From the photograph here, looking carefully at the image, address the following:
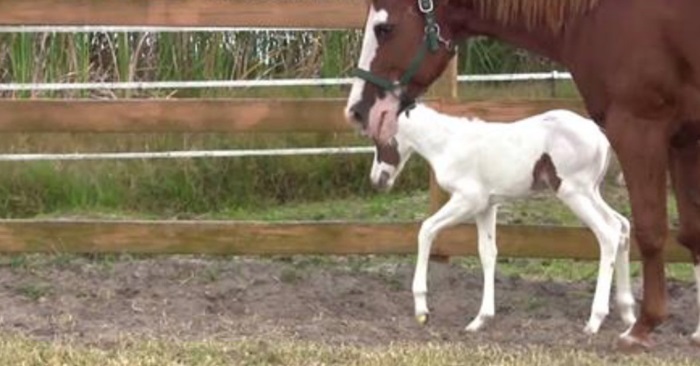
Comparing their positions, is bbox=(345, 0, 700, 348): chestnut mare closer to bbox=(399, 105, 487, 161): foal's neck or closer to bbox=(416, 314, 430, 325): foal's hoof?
bbox=(399, 105, 487, 161): foal's neck

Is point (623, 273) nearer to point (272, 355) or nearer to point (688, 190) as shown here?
point (688, 190)

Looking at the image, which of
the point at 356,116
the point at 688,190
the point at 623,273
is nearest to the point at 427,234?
the point at 623,273

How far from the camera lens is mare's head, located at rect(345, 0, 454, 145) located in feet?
18.4

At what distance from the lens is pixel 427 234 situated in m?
6.49

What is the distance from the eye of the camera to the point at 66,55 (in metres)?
11.7

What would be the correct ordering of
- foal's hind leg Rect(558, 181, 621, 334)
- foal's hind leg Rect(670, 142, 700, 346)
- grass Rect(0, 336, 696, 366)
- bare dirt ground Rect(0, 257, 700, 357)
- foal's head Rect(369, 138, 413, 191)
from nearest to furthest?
grass Rect(0, 336, 696, 366) < foal's hind leg Rect(670, 142, 700, 346) < bare dirt ground Rect(0, 257, 700, 357) < foal's hind leg Rect(558, 181, 621, 334) < foal's head Rect(369, 138, 413, 191)

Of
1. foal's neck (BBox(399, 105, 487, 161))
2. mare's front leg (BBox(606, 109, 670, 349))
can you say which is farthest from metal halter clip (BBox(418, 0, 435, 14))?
foal's neck (BBox(399, 105, 487, 161))

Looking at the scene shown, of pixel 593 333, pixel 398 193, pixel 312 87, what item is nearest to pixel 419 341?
pixel 593 333

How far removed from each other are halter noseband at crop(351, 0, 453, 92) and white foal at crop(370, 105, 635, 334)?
77 centimetres

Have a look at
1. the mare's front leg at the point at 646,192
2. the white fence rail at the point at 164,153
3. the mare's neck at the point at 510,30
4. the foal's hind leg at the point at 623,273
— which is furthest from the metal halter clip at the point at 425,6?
the white fence rail at the point at 164,153

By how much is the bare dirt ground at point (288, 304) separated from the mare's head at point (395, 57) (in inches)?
38.1

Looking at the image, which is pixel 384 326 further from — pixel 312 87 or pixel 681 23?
pixel 312 87

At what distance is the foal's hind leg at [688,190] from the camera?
580cm

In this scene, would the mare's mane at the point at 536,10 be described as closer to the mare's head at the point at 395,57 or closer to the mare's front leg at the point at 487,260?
the mare's head at the point at 395,57
